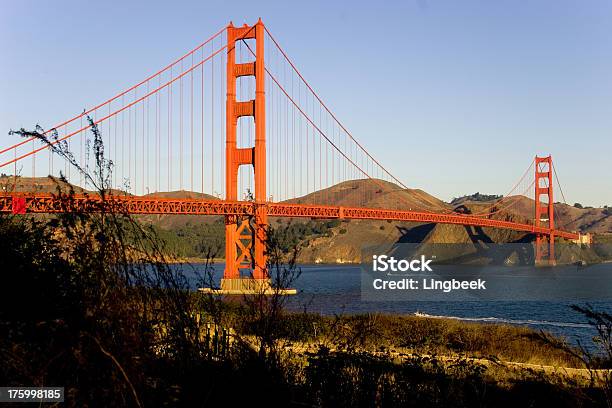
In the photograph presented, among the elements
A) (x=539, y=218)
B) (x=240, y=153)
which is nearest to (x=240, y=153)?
(x=240, y=153)

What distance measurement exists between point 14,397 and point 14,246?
2.85 meters

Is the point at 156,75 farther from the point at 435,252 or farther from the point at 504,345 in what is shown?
the point at 435,252

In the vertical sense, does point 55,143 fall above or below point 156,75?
below

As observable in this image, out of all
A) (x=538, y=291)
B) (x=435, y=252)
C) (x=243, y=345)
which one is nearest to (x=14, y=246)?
(x=243, y=345)

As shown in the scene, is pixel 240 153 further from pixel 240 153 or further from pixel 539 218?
pixel 539 218

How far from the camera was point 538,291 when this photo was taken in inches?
2323

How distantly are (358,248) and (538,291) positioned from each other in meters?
85.1

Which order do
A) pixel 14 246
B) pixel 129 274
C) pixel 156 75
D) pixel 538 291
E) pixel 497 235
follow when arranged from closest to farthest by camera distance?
pixel 129 274 < pixel 14 246 < pixel 156 75 < pixel 538 291 < pixel 497 235

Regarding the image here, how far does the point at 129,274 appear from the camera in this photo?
4031mm

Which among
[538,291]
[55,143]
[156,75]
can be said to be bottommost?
[538,291]

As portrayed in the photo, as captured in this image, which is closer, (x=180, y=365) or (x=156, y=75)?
(x=180, y=365)

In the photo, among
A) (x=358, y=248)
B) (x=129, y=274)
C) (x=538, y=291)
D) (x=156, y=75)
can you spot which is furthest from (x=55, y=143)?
(x=358, y=248)

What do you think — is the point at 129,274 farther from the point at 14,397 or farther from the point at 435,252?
the point at 435,252

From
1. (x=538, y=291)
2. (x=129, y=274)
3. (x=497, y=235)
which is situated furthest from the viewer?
(x=497, y=235)
